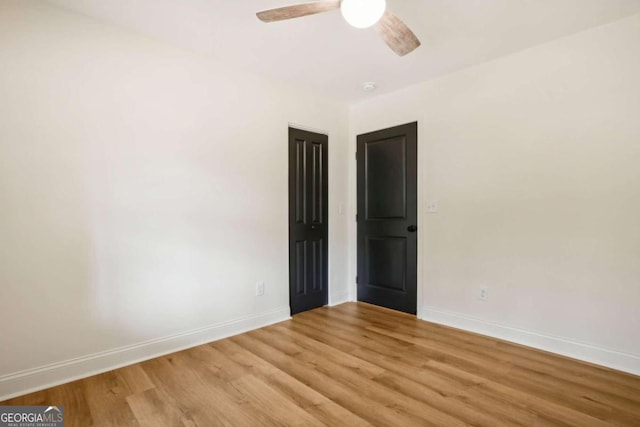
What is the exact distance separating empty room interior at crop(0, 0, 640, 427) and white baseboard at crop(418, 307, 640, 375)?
0.01m

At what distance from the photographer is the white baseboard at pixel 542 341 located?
2.18 m

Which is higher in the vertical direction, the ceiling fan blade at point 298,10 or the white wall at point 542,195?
the ceiling fan blade at point 298,10

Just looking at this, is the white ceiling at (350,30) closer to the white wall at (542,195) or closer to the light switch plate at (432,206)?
the white wall at (542,195)

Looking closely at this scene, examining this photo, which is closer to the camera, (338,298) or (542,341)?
(542,341)

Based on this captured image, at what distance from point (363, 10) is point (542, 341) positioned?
2.74 m

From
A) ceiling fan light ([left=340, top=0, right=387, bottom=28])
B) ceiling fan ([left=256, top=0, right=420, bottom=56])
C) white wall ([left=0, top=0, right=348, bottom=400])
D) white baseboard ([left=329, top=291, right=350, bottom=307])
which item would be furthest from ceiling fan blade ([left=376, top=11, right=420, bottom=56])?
white baseboard ([left=329, top=291, right=350, bottom=307])

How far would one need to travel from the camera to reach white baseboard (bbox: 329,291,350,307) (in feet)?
12.4

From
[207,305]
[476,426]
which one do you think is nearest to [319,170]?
[207,305]

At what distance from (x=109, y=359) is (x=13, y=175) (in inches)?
53.2

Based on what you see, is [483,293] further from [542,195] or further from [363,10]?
[363,10]

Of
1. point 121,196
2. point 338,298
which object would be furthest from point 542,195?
point 121,196

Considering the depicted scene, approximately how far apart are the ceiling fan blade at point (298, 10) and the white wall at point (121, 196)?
122 cm

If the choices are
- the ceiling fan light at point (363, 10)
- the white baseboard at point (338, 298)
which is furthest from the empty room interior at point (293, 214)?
the white baseboard at point (338, 298)

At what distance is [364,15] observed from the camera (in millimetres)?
1528
